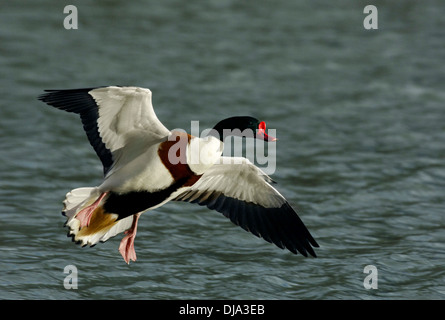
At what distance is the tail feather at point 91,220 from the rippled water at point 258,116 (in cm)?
56

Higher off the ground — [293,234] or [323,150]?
[323,150]

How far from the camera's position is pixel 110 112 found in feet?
22.6

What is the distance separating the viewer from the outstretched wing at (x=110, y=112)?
6.70 metres

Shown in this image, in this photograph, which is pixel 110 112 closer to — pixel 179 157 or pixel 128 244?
pixel 179 157

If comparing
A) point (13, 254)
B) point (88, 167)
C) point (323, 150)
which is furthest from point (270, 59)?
point (13, 254)

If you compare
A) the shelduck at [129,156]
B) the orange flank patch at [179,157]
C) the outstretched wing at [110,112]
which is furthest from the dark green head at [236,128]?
the outstretched wing at [110,112]

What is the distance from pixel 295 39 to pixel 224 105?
2404 mm

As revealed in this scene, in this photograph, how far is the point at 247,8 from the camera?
547 inches

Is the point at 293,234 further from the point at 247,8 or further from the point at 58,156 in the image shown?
the point at 247,8

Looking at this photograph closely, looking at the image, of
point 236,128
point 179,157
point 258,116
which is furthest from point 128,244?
point 258,116

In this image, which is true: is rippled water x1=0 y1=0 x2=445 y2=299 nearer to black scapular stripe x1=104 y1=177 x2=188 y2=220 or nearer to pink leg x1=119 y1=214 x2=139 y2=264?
pink leg x1=119 y1=214 x2=139 y2=264

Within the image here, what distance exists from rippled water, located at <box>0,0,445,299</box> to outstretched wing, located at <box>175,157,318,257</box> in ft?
1.74

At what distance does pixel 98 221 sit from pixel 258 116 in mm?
4239

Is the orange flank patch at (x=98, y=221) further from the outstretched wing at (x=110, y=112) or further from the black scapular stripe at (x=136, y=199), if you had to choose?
the outstretched wing at (x=110, y=112)
